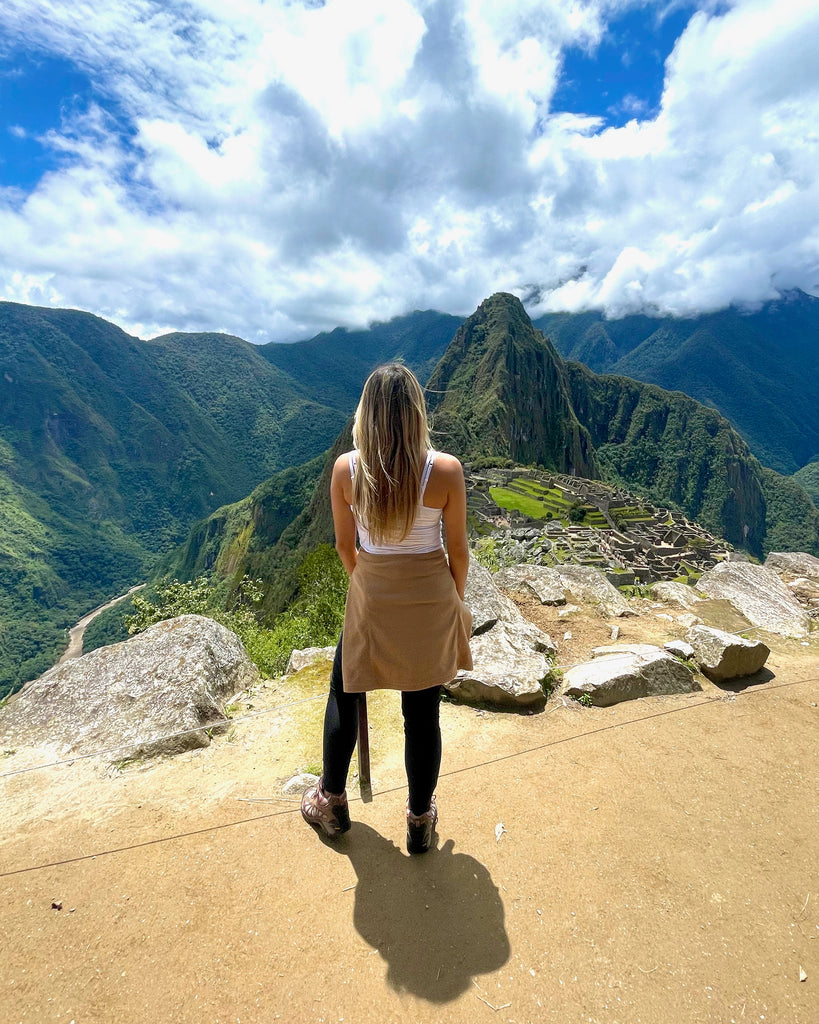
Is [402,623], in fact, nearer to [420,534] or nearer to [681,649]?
[420,534]

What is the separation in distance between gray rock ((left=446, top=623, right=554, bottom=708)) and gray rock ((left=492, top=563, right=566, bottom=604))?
1.96 m

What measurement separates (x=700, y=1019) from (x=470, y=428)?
4505 inches

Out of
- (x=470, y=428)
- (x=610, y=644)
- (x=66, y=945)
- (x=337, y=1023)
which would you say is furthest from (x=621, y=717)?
(x=470, y=428)

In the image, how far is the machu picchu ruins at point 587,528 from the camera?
41.6 meters

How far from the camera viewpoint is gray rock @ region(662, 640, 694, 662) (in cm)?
557

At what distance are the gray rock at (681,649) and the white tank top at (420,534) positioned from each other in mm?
4531

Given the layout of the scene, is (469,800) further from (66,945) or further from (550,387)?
(550,387)

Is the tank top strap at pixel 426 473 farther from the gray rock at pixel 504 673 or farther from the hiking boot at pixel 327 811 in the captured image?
the gray rock at pixel 504 673

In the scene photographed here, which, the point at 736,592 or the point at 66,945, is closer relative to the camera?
the point at 66,945

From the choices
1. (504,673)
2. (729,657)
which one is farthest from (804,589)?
(504,673)

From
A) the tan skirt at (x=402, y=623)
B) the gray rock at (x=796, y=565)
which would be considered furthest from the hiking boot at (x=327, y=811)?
the gray rock at (x=796, y=565)

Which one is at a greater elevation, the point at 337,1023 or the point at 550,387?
the point at 550,387

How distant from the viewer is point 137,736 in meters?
4.29

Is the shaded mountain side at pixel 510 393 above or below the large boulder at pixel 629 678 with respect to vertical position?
above
